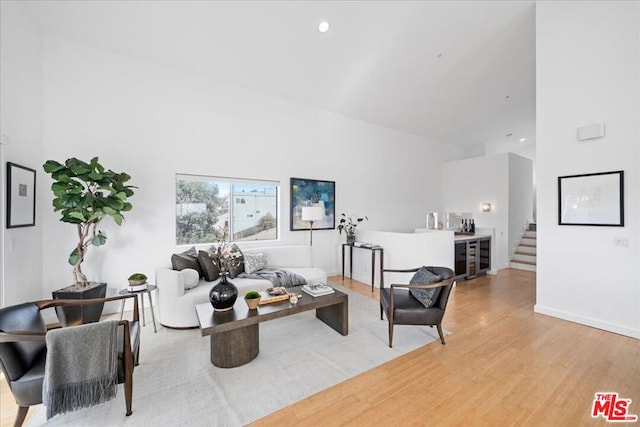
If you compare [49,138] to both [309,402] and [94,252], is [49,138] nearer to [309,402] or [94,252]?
[94,252]

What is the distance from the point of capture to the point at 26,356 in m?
1.71

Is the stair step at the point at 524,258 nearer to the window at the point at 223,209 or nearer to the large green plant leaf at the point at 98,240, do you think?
the window at the point at 223,209

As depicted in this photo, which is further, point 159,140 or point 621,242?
point 159,140

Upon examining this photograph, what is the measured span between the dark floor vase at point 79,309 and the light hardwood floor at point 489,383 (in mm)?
709

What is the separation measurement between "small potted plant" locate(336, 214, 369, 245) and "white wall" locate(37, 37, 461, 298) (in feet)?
0.66

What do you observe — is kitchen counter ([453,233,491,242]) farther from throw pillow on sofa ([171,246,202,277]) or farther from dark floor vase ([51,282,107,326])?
dark floor vase ([51,282,107,326])

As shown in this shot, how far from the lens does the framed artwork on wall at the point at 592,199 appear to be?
10.2 feet

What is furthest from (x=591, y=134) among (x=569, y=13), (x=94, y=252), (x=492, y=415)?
(x=94, y=252)

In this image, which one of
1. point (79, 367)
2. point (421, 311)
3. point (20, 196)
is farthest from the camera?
point (20, 196)

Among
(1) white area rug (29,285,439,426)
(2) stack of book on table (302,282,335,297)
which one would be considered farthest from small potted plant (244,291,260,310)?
(2) stack of book on table (302,282,335,297)

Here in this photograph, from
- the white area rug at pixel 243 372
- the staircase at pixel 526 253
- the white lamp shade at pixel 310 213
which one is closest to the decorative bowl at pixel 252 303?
the white area rug at pixel 243 372

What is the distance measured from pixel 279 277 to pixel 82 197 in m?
2.59

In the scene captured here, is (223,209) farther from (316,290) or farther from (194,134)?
(316,290)

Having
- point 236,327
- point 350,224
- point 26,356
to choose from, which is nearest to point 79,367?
point 26,356
